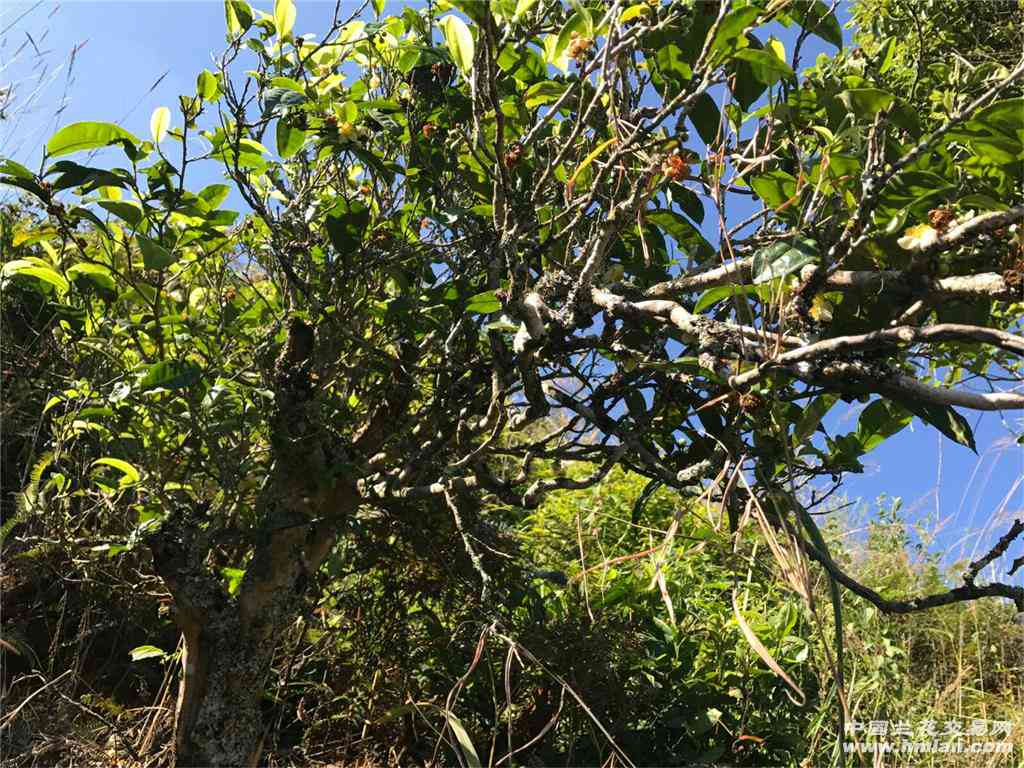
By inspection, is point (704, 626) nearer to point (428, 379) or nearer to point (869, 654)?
point (869, 654)

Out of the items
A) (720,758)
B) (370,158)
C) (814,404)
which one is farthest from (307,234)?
(720,758)

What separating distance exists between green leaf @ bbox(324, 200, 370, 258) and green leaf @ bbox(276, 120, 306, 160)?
13cm

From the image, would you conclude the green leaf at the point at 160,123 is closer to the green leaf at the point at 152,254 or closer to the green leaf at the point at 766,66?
the green leaf at the point at 152,254

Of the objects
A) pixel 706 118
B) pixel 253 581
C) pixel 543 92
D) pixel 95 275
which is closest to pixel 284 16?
pixel 543 92

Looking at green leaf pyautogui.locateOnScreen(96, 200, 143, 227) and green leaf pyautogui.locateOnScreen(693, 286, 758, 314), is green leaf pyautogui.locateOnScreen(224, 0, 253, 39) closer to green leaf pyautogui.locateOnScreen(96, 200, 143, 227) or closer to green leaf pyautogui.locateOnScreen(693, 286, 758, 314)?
green leaf pyautogui.locateOnScreen(96, 200, 143, 227)

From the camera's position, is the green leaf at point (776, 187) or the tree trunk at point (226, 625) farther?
the tree trunk at point (226, 625)

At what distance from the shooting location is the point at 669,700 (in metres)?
2.17

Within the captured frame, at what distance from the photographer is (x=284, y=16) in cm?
138

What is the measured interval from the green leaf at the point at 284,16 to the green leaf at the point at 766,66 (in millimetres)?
789

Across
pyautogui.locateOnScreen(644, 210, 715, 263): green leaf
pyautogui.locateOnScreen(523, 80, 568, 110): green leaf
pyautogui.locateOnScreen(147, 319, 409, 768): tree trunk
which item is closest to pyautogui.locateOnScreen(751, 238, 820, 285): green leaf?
pyautogui.locateOnScreen(644, 210, 715, 263): green leaf

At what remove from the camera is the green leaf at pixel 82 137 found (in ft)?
4.10

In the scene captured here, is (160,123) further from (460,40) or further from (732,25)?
(732,25)

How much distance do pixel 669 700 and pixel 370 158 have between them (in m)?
1.66

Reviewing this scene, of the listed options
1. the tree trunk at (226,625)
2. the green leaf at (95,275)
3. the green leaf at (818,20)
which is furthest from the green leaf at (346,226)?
the green leaf at (818,20)
